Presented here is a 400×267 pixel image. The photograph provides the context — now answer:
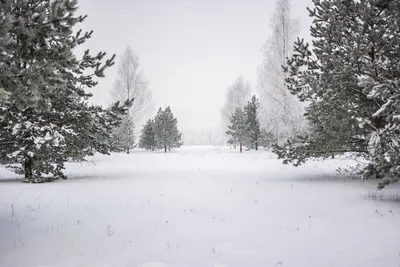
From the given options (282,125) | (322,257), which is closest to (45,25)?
(322,257)

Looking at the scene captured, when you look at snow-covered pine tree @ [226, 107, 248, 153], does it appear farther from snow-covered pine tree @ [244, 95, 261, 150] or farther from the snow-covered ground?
the snow-covered ground

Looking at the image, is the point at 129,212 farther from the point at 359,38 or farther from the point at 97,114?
the point at 359,38

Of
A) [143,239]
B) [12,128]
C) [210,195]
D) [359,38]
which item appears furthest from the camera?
[12,128]

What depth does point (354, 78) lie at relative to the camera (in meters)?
7.41

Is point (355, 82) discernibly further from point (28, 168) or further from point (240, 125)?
point (240, 125)

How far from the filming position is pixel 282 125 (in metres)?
21.8

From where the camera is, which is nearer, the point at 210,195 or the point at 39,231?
the point at 39,231

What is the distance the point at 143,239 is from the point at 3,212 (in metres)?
3.43

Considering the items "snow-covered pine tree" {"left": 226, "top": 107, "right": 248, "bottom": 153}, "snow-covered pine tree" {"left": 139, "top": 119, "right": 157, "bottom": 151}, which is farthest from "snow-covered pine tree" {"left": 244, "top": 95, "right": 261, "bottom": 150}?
"snow-covered pine tree" {"left": 139, "top": 119, "right": 157, "bottom": 151}

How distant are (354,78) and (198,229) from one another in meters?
5.57

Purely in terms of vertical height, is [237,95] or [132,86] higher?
[237,95]

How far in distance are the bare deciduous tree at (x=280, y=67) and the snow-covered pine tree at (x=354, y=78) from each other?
1103 cm

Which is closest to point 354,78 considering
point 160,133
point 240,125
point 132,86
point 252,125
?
Answer: point 132,86

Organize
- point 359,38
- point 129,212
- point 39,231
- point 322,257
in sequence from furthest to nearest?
point 359,38
point 129,212
point 39,231
point 322,257
